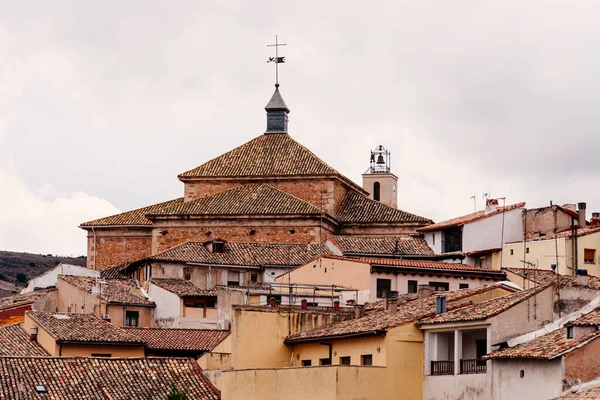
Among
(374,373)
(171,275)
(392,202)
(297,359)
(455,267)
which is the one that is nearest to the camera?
(374,373)

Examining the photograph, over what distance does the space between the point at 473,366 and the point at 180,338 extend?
1413cm

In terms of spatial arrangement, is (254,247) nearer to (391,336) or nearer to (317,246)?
(317,246)

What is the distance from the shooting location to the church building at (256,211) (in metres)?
65.2

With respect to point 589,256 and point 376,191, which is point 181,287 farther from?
point 376,191

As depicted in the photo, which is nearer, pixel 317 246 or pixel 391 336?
pixel 391 336

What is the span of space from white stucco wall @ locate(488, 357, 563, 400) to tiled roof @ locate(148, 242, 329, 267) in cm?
2445

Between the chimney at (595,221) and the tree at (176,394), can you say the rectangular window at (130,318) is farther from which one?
the chimney at (595,221)

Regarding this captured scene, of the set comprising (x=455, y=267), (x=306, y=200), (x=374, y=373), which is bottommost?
(x=374, y=373)

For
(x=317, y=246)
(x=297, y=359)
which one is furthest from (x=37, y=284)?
(x=297, y=359)

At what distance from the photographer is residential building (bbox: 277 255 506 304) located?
47.6 m

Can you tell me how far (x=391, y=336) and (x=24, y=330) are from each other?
45.6 ft

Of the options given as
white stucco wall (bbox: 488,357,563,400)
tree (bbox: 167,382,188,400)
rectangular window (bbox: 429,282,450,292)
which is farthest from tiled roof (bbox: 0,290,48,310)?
white stucco wall (bbox: 488,357,563,400)

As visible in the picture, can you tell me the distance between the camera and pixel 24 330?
148 ft

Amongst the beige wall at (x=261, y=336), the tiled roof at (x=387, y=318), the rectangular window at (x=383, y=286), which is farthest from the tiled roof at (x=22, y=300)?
the tiled roof at (x=387, y=318)
